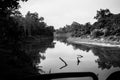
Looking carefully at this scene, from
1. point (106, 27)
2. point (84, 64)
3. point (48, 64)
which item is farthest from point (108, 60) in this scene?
point (106, 27)

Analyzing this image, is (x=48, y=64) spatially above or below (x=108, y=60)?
above

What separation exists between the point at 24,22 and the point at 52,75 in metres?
80.5

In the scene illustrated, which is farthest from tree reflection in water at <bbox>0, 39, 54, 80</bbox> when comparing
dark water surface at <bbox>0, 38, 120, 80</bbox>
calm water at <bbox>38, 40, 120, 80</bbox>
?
calm water at <bbox>38, 40, 120, 80</bbox>

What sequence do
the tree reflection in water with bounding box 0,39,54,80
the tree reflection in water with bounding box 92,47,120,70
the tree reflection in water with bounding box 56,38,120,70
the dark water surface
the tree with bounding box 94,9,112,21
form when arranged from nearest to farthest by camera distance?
the tree reflection in water with bounding box 0,39,54,80
the dark water surface
the tree reflection in water with bounding box 92,47,120,70
the tree reflection in water with bounding box 56,38,120,70
the tree with bounding box 94,9,112,21

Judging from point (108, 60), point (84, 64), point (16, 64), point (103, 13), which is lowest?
point (108, 60)

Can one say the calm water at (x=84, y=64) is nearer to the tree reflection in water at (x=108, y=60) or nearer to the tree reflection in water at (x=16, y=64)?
the tree reflection in water at (x=108, y=60)

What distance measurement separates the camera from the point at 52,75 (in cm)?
132

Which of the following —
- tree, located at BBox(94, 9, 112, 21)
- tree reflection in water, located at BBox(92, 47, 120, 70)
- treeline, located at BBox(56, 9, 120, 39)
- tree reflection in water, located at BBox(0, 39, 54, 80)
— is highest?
tree, located at BBox(94, 9, 112, 21)

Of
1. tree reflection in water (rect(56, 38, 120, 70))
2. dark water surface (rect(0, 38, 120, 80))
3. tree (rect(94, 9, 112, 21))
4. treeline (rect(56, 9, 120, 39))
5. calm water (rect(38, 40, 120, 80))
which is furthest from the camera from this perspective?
tree (rect(94, 9, 112, 21))

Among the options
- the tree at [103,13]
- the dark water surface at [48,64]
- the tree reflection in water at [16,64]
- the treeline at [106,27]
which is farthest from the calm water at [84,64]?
the tree at [103,13]

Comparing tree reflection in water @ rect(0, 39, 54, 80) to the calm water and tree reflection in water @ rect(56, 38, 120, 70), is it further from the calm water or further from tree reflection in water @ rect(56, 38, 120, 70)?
tree reflection in water @ rect(56, 38, 120, 70)

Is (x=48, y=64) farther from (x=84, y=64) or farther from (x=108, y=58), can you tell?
(x=108, y=58)

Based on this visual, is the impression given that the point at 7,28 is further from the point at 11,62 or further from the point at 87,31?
the point at 87,31

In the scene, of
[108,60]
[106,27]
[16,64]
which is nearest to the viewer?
[16,64]
